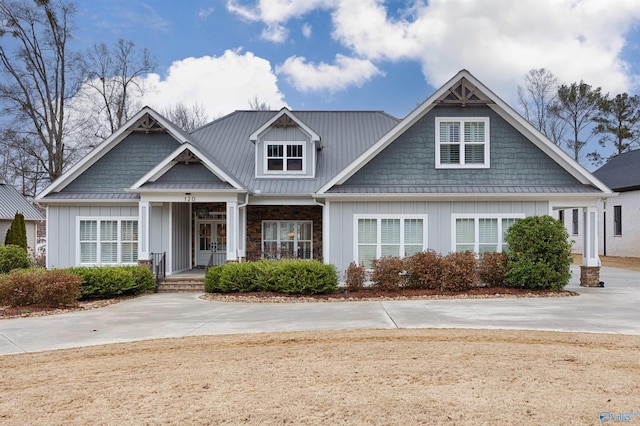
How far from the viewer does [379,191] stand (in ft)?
51.9

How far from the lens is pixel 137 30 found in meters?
32.0

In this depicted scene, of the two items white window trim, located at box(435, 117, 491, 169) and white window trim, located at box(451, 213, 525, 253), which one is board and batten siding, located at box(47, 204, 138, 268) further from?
white window trim, located at box(451, 213, 525, 253)

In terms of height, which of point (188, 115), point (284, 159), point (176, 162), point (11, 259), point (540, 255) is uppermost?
point (188, 115)

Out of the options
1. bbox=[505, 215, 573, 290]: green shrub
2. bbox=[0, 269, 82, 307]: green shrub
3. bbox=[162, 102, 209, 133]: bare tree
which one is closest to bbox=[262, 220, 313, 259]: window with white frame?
bbox=[505, 215, 573, 290]: green shrub

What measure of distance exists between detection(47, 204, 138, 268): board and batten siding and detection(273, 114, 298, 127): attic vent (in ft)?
18.7

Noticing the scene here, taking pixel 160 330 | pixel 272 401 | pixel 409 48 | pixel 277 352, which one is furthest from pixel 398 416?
pixel 409 48

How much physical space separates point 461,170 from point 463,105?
2026 millimetres

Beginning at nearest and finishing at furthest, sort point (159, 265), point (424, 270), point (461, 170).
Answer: point (424, 270) < point (461, 170) < point (159, 265)

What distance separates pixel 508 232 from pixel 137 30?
2663 centimetres

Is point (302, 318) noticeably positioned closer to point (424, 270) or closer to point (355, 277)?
point (355, 277)

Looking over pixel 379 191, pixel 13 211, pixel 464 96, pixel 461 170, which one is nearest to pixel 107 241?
pixel 379 191

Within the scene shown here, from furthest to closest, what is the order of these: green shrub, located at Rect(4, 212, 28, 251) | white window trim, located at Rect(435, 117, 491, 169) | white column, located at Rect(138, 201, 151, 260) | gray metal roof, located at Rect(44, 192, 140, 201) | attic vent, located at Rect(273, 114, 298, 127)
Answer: green shrub, located at Rect(4, 212, 28, 251), attic vent, located at Rect(273, 114, 298, 127), gray metal roof, located at Rect(44, 192, 140, 201), white column, located at Rect(138, 201, 151, 260), white window trim, located at Rect(435, 117, 491, 169)

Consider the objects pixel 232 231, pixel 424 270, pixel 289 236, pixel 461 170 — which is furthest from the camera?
pixel 289 236

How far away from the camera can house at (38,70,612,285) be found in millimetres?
15945
